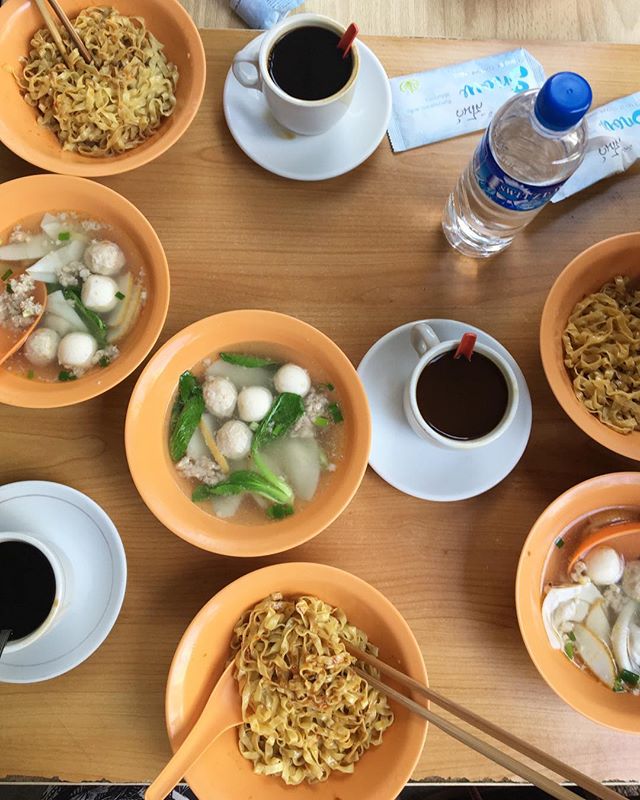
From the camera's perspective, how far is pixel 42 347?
110cm

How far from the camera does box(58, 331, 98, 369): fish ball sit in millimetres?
1090

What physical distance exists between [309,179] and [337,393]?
40 cm

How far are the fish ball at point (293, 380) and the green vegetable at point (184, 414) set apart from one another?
0.14 m

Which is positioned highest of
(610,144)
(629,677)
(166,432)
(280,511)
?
(610,144)

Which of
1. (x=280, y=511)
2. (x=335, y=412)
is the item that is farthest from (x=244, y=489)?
(x=335, y=412)

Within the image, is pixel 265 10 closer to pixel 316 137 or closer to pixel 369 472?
pixel 316 137

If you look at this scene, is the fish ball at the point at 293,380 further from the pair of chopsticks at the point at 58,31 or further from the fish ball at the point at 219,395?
the pair of chopsticks at the point at 58,31

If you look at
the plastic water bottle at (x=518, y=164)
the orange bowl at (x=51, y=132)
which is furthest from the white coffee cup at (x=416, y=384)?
the orange bowl at (x=51, y=132)

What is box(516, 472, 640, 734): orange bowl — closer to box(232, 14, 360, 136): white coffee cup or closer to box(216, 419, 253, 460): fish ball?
box(216, 419, 253, 460): fish ball

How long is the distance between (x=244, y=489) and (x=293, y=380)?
0.66ft

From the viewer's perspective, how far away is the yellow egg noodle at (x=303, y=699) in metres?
1.03

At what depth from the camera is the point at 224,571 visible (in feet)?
3.67

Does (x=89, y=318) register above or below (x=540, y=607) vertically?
above

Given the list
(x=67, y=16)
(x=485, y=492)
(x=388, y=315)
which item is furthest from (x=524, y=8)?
(x=485, y=492)
